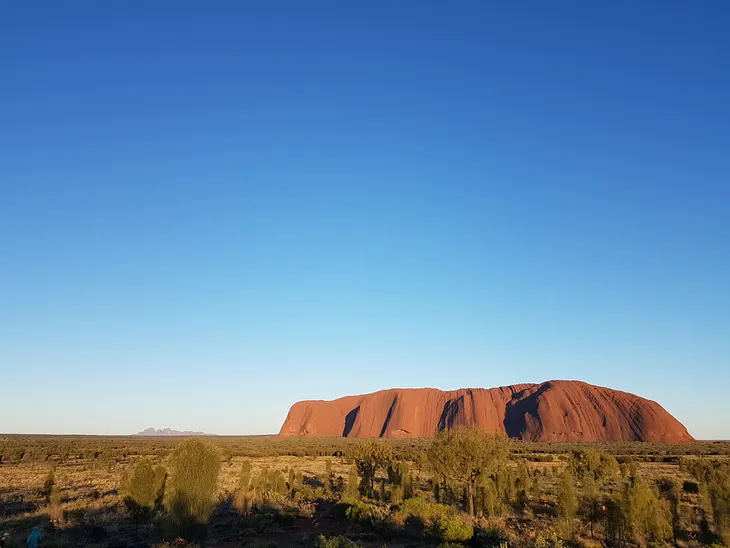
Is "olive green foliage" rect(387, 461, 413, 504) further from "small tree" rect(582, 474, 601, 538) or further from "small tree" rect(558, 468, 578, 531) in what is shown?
"small tree" rect(582, 474, 601, 538)

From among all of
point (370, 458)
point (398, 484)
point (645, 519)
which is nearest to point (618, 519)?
point (645, 519)

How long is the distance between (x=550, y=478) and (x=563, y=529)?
819 inches

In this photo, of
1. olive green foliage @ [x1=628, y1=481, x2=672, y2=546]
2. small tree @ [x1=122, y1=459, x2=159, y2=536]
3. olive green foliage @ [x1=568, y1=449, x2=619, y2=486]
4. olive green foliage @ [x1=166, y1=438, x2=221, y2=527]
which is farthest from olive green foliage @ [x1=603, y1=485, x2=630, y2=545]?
small tree @ [x1=122, y1=459, x2=159, y2=536]

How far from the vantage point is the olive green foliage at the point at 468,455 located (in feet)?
80.4

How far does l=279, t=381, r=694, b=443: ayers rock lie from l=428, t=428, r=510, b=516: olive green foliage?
3895 inches

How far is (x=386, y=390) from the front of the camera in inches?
6540

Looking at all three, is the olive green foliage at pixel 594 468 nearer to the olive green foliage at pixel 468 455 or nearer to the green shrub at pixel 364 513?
the olive green foliage at pixel 468 455

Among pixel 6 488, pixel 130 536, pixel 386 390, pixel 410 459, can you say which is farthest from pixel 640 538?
pixel 386 390

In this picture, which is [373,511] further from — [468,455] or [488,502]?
[488,502]

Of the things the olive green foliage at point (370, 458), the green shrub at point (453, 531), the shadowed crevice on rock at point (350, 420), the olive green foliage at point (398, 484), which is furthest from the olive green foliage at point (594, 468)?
the shadowed crevice on rock at point (350, 420)

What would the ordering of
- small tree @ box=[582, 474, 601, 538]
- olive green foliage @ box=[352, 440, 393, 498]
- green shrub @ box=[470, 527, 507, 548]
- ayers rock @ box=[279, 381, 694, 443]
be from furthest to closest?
ayers rock @ box=[279, 381, 694, 443]
olive green foliage @ box=[352, 440, 393, 498]
small tree @ box=[582, 474, 601, 538]
green shrub @ box=[470, 527, 507, 548]

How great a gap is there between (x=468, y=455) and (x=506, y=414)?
122231 mm

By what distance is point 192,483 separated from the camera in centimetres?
1734

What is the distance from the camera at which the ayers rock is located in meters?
114
